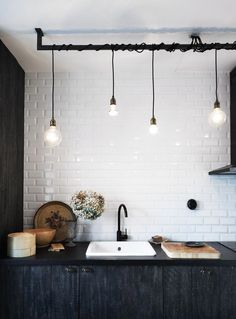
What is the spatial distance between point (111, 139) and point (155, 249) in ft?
3.58

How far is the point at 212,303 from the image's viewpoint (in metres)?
2.18

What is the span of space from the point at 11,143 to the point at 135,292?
60.5 inches

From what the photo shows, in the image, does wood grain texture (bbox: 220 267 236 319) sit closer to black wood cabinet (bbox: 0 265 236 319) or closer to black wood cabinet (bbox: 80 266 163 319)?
black wood cabinet (bbox: 0 265 236 319)

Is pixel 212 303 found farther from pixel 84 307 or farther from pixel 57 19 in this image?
pixel 57 19

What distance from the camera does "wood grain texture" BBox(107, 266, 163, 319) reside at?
2.19 metres

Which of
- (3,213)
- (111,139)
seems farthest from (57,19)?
(3,213)

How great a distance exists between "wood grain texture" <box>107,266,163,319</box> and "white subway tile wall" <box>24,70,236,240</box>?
2.15 feet

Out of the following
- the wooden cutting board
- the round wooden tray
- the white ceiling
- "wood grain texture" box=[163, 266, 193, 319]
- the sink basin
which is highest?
the white ceiling

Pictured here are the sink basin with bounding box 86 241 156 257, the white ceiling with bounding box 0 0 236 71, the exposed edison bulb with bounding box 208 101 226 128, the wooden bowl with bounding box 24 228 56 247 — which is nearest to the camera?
the white ceiling with bounding box 0 0 236 71

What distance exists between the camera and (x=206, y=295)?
7.16 ft

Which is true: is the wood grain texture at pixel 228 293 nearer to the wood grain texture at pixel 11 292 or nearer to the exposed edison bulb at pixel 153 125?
the exposed edison bulb at pixel 153 125

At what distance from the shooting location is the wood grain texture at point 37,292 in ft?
7.23

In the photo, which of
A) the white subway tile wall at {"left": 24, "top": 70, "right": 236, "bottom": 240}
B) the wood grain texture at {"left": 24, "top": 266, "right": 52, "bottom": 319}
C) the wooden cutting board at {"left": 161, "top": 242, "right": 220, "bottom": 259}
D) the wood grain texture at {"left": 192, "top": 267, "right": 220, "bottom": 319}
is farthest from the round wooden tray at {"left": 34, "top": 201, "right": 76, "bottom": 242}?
the wood grain texture at {"left": 192, "top": 267, "right": 220, "bottom": 319}

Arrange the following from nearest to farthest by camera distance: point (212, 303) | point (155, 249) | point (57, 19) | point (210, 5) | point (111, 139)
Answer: point (210, 5) → point (57, 19) → point (212, 303) → point (155, 249) → point (111, 139)
